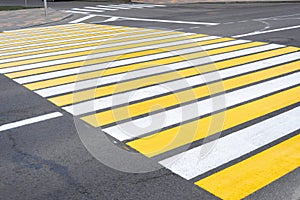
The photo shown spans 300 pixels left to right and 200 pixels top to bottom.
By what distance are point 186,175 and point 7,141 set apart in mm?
2512

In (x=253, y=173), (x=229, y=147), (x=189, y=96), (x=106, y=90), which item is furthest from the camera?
(x=106, y=90)

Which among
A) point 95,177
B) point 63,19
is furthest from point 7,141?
point 63,19

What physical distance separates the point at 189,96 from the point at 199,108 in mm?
631

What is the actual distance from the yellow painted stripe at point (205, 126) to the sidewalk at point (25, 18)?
44.2 ft

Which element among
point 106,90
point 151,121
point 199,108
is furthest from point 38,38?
point 151,121

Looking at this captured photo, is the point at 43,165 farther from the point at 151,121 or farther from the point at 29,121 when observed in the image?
the point at 151,121

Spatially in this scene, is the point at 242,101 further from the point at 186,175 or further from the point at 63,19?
the point at 63,19

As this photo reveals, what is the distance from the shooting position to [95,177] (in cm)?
424

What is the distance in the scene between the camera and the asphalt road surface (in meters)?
4.12

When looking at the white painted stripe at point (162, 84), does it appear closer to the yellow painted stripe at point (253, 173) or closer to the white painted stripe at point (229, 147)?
the white painted stripe at point (229, 147)

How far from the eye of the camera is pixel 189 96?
6836 mm

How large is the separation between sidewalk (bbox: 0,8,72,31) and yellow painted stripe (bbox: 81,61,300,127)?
38.7 feet

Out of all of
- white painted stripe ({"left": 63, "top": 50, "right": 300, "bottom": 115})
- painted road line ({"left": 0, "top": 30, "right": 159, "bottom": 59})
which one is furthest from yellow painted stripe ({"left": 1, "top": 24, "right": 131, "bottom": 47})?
white painted stripe ({"left": 63, "top": 50, "right": 300, "bottom": 115})

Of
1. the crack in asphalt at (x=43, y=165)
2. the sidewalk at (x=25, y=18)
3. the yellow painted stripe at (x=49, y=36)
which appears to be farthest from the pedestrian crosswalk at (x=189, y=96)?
the sidewalk at (x=25, y=18)
